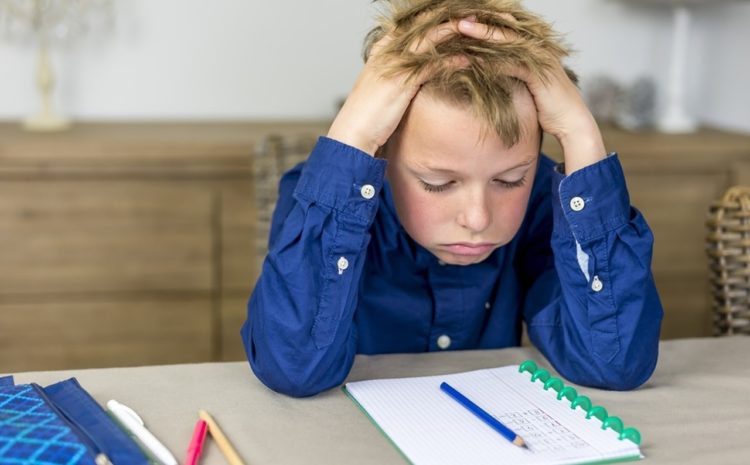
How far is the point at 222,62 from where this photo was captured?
287 centimetres

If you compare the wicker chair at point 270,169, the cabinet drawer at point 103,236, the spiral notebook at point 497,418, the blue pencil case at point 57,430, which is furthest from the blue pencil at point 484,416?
the cabinet drawer at point 103,236

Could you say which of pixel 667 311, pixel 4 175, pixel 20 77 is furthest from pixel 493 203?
pixel 20 77

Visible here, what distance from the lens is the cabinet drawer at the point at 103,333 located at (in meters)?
2.50

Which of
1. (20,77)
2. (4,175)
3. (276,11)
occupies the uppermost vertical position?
(276,11)

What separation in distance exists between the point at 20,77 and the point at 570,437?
2224mm

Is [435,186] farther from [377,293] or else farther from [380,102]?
[377,293]

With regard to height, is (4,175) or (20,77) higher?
(20,77)

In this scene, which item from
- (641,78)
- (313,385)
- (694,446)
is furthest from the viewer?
(641,78)

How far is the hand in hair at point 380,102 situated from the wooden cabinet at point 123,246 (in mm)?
1282

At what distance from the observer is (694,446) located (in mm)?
980

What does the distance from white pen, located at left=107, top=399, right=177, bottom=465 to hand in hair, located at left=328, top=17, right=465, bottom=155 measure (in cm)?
42

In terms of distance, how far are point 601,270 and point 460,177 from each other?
220mm

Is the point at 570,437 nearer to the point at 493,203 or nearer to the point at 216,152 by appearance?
the point at 493,203

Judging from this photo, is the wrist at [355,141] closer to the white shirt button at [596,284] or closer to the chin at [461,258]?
the chin at [461,258]
